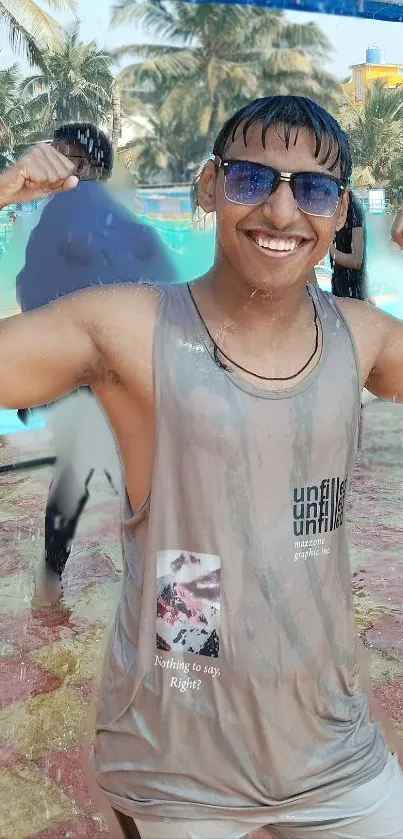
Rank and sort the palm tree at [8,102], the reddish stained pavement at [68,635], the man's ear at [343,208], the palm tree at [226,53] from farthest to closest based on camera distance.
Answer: the palm tree at [8,102] < the palm tree at [226,53] < the reddish stained pavement at [68,635] < the man's ear at [343,208]

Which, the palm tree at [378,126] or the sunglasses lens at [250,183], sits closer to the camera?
the sunglasses lens at [250,183]

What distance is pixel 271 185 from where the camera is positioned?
1.21m

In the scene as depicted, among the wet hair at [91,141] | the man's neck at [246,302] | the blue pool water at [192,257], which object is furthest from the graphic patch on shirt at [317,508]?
the wet hair at [91,141]

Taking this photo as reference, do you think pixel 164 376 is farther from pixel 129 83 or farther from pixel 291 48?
pixel 291 48

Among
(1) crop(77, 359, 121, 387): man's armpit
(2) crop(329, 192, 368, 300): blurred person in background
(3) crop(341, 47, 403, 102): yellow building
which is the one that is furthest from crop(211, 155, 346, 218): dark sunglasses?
(3) crop(341, 47, 403, 102): yellow building

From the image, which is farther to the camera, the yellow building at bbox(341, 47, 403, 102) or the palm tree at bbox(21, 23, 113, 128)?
the palm tree at bbox(21, 23, 113, 128)

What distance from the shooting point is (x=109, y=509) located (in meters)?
4.77

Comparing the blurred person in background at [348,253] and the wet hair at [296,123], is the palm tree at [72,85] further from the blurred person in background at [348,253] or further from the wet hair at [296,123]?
the wet hair at [296,123]

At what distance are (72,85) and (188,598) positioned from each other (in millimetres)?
4643

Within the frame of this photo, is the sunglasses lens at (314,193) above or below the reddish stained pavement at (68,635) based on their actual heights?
above

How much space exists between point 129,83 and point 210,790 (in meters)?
3.83

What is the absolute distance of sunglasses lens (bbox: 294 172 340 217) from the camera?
1221 mm

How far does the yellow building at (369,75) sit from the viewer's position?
4164 mm

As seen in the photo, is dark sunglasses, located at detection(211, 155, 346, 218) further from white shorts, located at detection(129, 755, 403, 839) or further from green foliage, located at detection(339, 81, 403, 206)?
green foliage, located at detection(339, 81, 403, 206)
